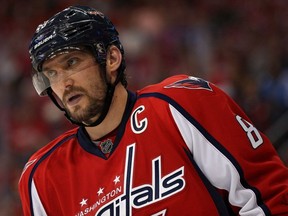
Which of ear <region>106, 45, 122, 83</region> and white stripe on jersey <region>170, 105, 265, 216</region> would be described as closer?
white stripe on jersey <region>170, 105, 265, 216</region>

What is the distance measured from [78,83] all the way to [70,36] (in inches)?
6.3

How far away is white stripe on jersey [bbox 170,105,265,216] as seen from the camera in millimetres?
2111

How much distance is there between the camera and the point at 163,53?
5934mm

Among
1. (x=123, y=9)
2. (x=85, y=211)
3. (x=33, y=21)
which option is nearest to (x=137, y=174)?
(x=85, y=211)

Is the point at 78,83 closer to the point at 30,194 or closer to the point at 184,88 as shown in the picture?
the point at 184,88

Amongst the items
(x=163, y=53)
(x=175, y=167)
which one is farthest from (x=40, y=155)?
(x=163, y=53)

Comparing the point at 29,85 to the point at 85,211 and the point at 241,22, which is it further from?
the point at 85,211

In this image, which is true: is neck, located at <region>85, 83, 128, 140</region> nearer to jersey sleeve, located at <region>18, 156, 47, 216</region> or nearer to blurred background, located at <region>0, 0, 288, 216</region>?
jersey sleeve, located at <region>18, 156, 47, 216</region>

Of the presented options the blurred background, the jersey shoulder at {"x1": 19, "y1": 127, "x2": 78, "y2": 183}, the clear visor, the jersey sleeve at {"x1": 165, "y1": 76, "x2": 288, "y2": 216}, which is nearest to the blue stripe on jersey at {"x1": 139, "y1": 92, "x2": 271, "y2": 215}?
the jersey sleeve at {"x1": 165, "y1": 76, "x2": 288, "y2": 216}

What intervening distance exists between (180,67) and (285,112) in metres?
1.62

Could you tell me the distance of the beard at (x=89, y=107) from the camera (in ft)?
7.39

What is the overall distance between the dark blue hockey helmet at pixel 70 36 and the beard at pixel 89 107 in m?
0.11

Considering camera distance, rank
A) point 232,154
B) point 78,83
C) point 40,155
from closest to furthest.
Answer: point 232,154 → point 78,83 → point 40,155

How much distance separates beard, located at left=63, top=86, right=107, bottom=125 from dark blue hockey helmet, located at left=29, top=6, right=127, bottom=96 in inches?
4.2
